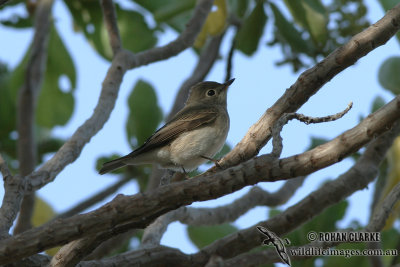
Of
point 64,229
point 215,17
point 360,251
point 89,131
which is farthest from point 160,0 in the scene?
point 64,229

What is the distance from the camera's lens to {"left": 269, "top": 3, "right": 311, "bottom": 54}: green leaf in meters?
5.46

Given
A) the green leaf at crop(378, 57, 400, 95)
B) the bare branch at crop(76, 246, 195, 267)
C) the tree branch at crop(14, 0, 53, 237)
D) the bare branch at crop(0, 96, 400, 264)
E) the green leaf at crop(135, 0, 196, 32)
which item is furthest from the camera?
the tree branch at crop(14, 0, 53, 237)

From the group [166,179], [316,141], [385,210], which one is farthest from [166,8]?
[385,210]

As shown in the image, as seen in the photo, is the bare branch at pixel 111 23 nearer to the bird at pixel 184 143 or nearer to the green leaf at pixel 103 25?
the bird at pixel 184 143

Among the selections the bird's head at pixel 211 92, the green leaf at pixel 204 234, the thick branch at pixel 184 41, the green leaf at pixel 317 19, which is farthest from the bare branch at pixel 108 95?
the green leaf at pixel 204 234

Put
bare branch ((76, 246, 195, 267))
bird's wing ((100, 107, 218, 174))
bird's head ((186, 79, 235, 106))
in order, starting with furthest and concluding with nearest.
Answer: bird's head ((186, 79, 235, 106))
bird's wing ((100, 107, 218, 174))
bare branch ((76, 246, 195, 267))

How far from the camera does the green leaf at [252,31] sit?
559 centimetres

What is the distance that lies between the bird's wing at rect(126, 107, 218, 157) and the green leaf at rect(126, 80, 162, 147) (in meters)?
0.28

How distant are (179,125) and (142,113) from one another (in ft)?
1.77

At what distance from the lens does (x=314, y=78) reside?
3629mm

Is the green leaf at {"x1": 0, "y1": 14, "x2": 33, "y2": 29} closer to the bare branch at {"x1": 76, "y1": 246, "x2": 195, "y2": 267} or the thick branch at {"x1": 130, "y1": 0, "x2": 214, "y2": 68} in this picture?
the thick branch at {"x1": 130, "y1": 0, "x2": 214, "y2": 68}

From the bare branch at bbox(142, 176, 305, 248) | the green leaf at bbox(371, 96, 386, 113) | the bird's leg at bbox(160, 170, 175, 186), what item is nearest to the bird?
the bird's leg at bbox(160, 170, 175, 186)

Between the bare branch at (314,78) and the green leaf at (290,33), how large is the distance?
1809mm

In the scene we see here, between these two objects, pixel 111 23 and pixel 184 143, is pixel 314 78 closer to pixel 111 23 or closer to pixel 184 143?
pixel 184 143
